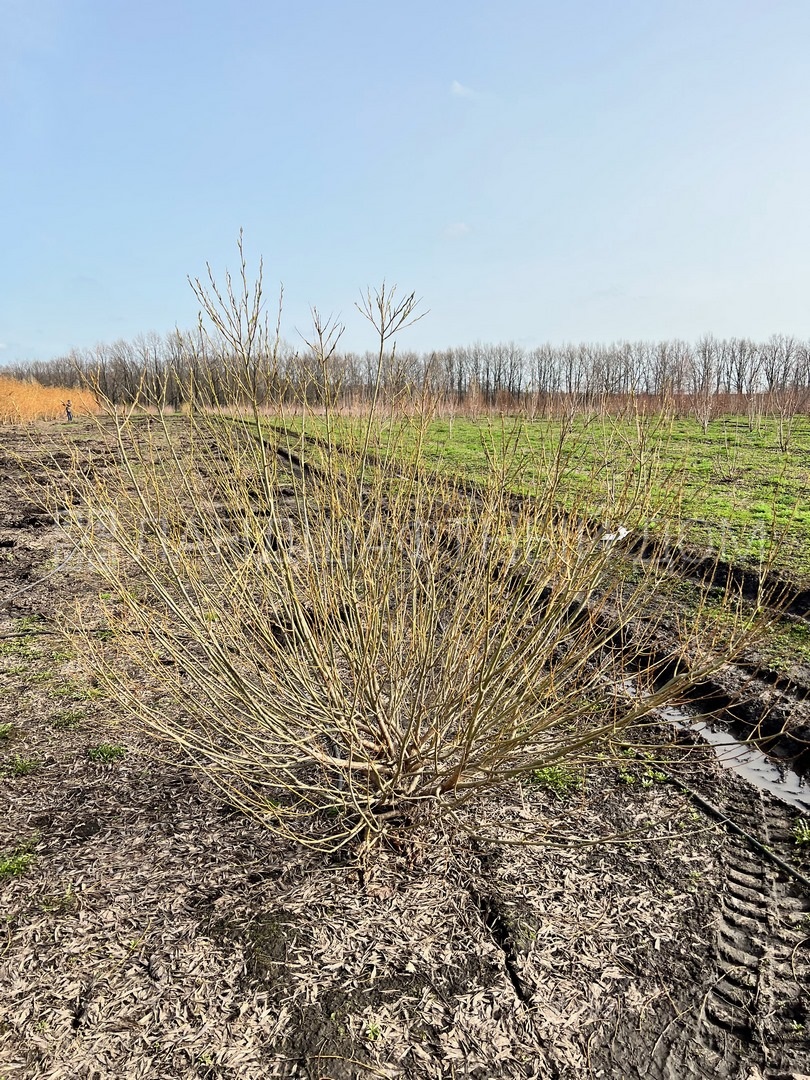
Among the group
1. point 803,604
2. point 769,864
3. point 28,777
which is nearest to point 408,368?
point 769,864

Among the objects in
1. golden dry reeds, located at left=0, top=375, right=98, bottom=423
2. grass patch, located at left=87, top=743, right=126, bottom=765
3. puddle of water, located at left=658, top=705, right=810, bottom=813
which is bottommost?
puddle of water, located at left=658, top=705, right=810, bottom=813

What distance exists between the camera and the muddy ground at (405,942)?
7.82ft

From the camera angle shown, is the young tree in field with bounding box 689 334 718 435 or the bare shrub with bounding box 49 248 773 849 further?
the young tree in field with bounding box 689 334 718 435

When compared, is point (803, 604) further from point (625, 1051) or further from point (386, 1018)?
point (386, 1018)

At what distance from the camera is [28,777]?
407 cm

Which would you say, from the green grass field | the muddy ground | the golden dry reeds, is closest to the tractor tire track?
the muddy ground

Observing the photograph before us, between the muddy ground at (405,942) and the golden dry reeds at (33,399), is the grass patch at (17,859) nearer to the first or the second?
the muddy ground at (405,942)

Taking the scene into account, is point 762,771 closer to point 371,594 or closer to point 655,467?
point 655,467

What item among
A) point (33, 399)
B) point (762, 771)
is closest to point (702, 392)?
point (762, 771)

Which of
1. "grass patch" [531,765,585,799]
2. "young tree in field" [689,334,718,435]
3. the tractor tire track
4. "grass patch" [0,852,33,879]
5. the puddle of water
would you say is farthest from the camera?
"young tree in field" [689,334,718,435]

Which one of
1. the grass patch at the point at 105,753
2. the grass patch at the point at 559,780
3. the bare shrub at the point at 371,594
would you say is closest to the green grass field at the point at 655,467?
the bare shrub at the point at 371,594

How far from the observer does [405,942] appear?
2822 mm

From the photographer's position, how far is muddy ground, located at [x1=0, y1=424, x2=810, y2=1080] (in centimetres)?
238

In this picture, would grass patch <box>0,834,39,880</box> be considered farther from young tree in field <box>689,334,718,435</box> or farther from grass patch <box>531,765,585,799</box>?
young tree in field <box>689,334,718,435</box>
